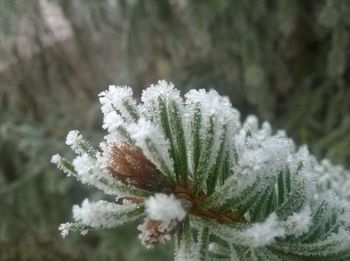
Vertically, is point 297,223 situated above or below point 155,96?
below

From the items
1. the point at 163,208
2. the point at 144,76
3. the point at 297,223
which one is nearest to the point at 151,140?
the point at 163,208

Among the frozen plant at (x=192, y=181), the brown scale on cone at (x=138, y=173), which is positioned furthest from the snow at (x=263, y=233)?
the brown scale on cone at (x=138, y=173)

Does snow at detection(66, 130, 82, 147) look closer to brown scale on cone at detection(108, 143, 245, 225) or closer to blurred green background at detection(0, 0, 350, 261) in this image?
brown scale on cone at detection(108, 143, 245, 225)

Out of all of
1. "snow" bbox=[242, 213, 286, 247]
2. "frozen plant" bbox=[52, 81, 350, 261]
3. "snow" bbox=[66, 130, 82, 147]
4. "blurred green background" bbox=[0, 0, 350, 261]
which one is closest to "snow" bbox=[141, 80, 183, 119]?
"frozen plant" bbox=[52, 81, 350, 261]

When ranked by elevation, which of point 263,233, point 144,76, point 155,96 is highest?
point 144,76

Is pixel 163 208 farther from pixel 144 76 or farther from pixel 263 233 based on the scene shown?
pixel 144 76

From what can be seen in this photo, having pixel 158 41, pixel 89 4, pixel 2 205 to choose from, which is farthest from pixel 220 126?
pixel 158 41

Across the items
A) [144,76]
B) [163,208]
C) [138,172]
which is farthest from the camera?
[144,76]

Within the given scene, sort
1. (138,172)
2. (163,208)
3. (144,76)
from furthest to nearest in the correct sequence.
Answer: (144,76) < (138,172) < (163,208)
